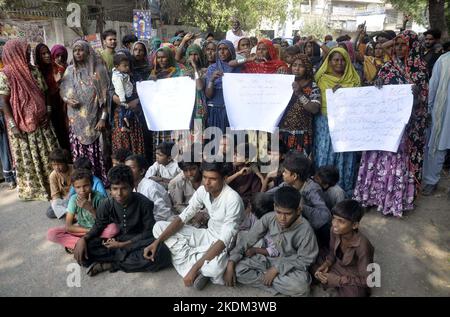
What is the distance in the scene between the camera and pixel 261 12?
70.2ft

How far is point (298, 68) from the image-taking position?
12.6 feet

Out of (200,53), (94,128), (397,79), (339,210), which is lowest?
(339,210)

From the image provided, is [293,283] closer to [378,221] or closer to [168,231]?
[168,231]

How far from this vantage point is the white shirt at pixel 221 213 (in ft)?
9.28

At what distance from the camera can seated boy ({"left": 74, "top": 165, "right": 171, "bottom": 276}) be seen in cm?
293

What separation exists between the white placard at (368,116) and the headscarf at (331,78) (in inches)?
3.3

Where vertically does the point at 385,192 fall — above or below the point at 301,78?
below

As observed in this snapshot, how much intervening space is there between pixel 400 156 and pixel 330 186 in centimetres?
97

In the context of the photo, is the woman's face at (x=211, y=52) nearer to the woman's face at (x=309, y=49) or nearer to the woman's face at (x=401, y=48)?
the woman's face at (x=401, y=48)

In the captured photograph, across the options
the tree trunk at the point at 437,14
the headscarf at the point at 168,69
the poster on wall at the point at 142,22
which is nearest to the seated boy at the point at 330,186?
the headscarf at the point at 168,69

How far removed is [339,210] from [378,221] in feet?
5.03

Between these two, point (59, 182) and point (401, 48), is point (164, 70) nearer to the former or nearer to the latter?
point (59, 182)

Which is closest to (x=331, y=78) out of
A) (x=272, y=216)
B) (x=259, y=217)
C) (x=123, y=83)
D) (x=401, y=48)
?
(x=401, y=48)
